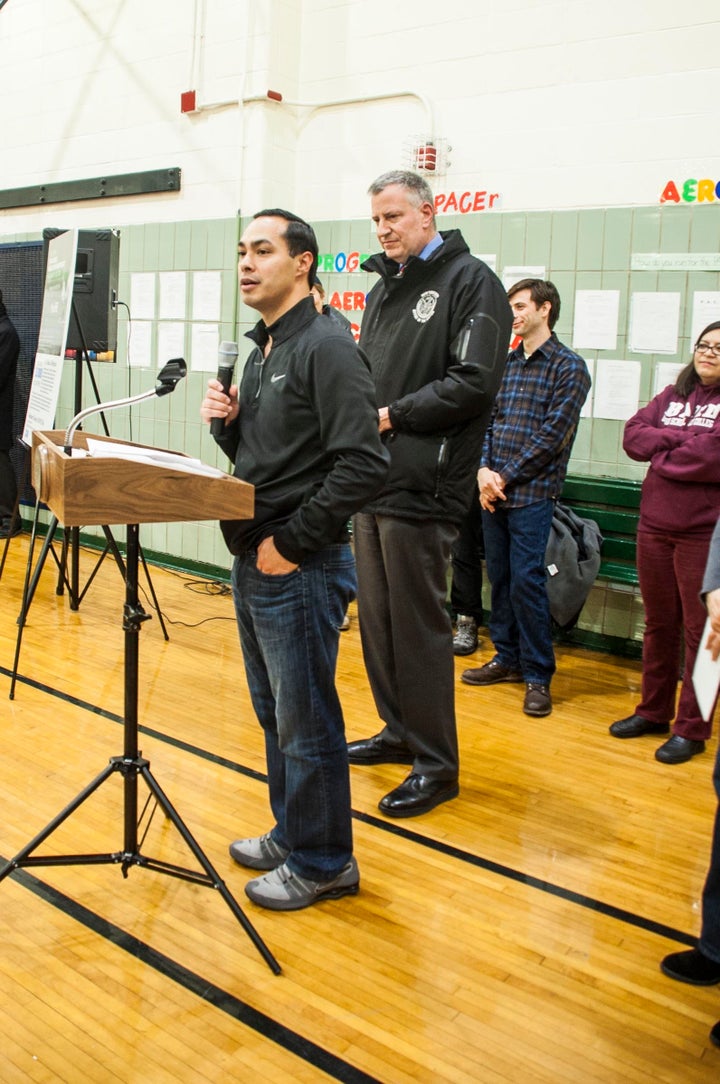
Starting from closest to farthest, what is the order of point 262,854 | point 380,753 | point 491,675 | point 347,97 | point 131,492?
point 131,492
point 262,854
point 380,753
point 491,675
point 347,97

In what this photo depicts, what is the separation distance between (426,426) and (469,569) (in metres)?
1.90

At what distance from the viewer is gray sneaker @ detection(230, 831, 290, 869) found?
2434 mm

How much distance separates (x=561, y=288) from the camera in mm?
4520

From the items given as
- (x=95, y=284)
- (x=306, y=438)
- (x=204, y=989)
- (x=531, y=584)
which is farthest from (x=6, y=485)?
(x=204, y=989)

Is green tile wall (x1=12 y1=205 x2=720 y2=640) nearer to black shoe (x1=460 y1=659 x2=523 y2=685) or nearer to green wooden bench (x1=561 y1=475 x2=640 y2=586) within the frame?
green wooden bench (x1=561 y1=475 x2=640 y2=586)

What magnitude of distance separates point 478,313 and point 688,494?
110 centimetres

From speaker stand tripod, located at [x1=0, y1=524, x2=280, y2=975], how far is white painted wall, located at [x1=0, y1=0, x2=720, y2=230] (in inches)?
125

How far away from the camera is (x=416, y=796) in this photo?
2799 millimetres

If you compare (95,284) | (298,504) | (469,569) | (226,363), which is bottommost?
(469,569)

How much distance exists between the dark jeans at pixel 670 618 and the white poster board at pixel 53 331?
8.16 ft

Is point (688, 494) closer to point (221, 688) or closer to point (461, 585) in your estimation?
point (461, 585)

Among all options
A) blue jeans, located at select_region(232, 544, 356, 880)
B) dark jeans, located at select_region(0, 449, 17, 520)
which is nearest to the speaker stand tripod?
blue jeans, located at select_region(232, 544, 356, 880)

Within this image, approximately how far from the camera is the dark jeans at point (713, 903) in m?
1.90

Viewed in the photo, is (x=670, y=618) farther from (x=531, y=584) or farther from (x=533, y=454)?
(x=533, y=454)
